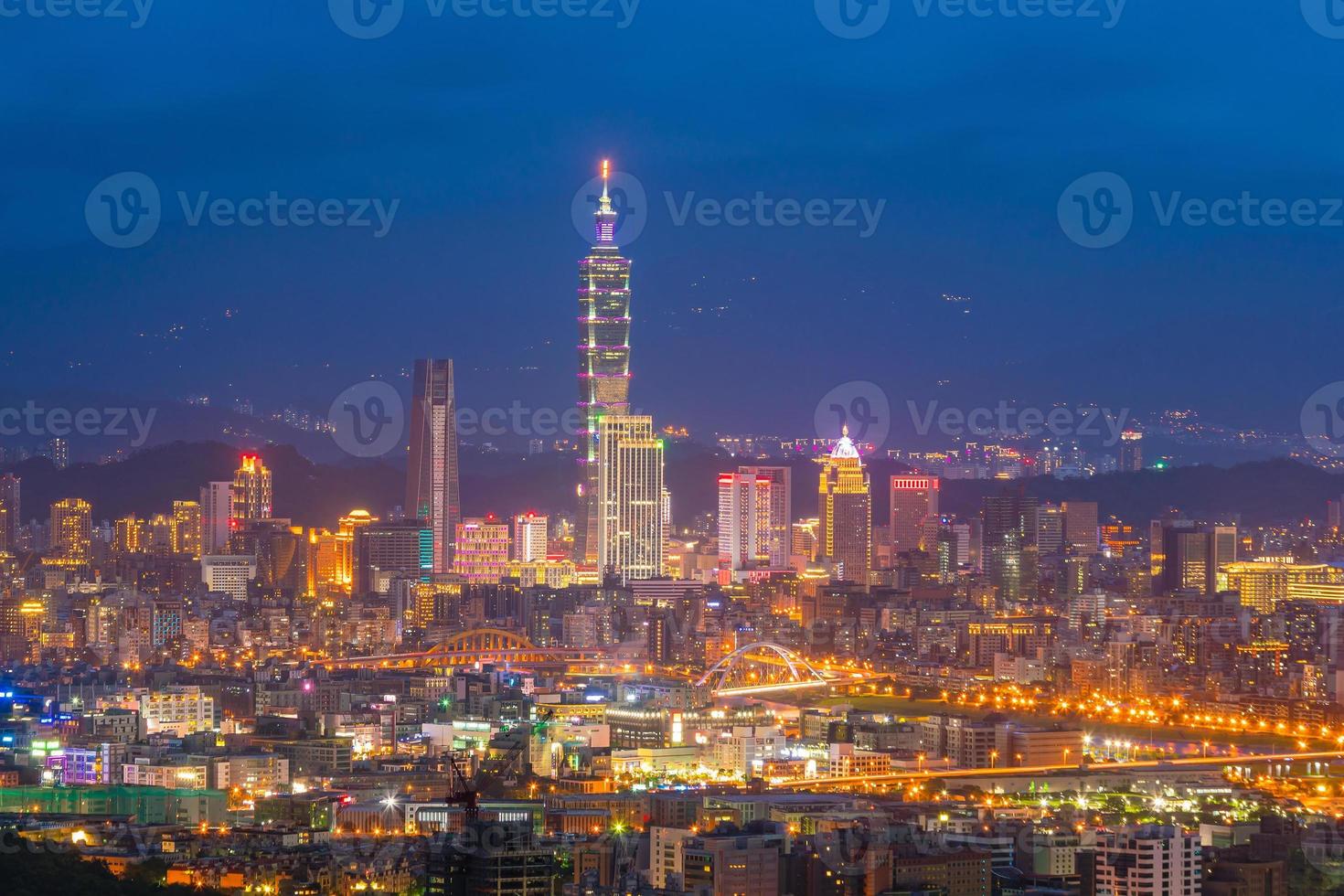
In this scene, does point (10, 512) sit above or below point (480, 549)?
above

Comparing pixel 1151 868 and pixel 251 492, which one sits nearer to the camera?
pixel 1151 868

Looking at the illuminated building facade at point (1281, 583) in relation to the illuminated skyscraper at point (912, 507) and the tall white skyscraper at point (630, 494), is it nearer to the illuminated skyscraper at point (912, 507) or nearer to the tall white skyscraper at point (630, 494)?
the illuminated skyscraper at point (912, 507)

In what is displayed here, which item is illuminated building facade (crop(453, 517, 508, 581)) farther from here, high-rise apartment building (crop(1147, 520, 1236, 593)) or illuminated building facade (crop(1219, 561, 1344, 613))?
illuminated building facade (crop(1219, 561, 1344, 613))

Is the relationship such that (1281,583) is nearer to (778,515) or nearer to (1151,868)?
(778,515)

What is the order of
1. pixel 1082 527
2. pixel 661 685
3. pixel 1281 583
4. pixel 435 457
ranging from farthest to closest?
pixel 435 457 → pixel 1082 527 → pixel 1281 583 → pixel 661 685

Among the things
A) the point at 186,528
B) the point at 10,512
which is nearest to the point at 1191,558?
the point at 186,528

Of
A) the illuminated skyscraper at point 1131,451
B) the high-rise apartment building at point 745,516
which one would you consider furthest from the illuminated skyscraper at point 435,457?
the illuminated skyscraper at point 1131,451
